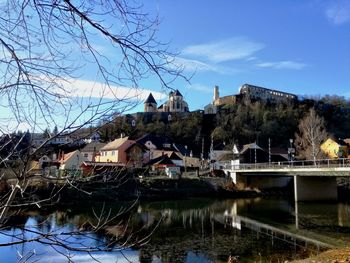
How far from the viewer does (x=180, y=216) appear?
32281 mm

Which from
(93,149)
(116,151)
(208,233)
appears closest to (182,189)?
(116,151)

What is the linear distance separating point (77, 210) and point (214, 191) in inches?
916

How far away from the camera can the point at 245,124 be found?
350ft

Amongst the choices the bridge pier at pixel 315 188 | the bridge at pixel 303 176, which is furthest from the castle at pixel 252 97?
the bridge pier at pixel 315 188

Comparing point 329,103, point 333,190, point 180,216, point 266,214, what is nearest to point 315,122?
point 333,190

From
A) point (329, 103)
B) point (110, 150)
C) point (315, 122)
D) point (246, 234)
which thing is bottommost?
point (246, 234)

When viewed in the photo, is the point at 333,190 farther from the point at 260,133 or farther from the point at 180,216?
the point at 260,133

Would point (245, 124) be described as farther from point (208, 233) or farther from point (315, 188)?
point (208, 233)

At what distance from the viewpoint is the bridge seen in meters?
40.6

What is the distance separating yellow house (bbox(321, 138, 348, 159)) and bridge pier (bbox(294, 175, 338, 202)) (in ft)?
89.6

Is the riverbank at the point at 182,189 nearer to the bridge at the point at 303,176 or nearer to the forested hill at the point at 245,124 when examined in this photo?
the bridge at the point at 303,176

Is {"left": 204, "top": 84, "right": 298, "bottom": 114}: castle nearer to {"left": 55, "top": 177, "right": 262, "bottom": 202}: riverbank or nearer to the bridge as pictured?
the bridge

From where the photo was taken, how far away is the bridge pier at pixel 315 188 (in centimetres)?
4808

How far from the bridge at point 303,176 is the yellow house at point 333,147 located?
1926 centimetres
